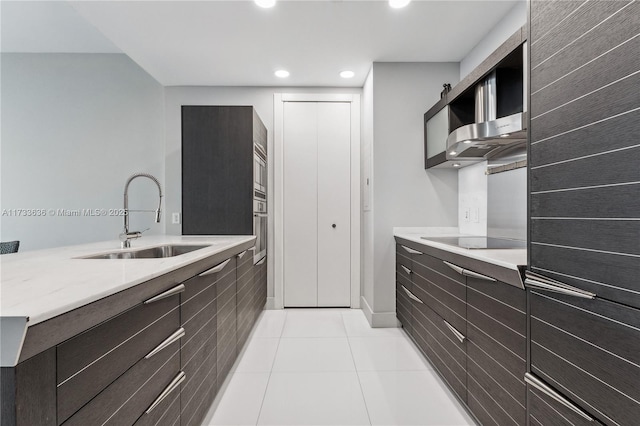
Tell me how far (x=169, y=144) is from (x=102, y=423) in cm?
334

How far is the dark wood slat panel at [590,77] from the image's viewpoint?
0.76 metres

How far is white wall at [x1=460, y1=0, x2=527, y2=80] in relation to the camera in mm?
2203

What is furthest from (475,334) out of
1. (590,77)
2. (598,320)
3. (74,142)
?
(74,142)

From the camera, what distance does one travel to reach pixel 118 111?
362 centimetres

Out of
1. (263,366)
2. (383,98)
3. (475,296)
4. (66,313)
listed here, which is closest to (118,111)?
(383,98)

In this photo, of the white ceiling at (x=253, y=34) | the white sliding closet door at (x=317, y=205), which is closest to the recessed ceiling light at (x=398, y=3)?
the white ceiling at (x=253, y=34)

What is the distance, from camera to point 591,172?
864mm

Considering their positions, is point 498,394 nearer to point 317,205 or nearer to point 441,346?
point 441,346

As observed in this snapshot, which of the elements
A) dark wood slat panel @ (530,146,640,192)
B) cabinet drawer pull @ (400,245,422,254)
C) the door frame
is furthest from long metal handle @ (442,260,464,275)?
the door frame

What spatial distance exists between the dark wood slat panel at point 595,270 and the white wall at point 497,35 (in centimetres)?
190

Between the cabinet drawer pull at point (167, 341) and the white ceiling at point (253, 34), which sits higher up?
the white ceiling at point (253, 34)

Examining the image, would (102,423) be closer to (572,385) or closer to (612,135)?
(572,385)

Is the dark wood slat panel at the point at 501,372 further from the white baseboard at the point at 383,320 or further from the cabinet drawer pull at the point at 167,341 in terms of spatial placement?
the white baseboard at the point at 383,320

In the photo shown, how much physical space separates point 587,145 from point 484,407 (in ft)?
4.09
